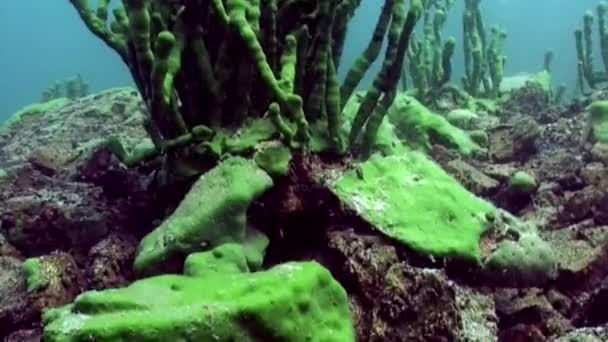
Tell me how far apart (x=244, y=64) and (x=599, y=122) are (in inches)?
120

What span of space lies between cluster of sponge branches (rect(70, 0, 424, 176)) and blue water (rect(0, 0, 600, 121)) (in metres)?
24.7

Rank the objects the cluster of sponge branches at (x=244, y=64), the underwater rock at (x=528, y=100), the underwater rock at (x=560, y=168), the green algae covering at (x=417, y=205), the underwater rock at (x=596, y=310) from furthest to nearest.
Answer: the underwater rock at (x=528, y=100)
the underwater rock at (x=560, y=168)
the cluster of sponge branches at (x=244, y=64)
the green algae covering at (x=417, y=205)
the underwater rock at (x=596, y=310)

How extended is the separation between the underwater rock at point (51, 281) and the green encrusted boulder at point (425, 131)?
3291mm

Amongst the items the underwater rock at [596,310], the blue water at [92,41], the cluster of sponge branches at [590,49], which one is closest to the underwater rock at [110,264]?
the underwater rock at [596,310]

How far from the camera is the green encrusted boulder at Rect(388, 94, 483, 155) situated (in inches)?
225

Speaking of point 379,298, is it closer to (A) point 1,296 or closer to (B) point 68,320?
(B) point 68,320

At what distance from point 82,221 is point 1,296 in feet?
2.18

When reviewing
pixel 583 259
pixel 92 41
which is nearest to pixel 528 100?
pixel 583 259

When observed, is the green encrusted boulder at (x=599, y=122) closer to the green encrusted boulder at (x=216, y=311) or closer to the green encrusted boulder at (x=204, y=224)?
the green encrusted boulder at (x=204, y=224)

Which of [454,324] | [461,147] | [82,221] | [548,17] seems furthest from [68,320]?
[548,17]

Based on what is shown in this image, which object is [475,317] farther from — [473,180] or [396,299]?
[473,180]

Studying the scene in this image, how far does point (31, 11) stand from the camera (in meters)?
139

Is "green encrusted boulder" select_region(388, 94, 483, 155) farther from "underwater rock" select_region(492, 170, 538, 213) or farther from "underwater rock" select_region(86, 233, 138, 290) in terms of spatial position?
"underwater rock" select_region(86, 233, 138, 290)

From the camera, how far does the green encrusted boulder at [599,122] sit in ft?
15.9
